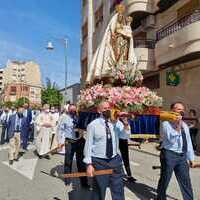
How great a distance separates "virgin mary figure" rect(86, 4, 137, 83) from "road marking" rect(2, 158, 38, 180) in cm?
295

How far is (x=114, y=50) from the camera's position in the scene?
8.75 meters

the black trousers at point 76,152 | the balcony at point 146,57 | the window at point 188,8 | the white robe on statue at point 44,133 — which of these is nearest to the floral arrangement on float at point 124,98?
the black trousers at point 76,152

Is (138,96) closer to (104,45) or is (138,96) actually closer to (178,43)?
(104,45)

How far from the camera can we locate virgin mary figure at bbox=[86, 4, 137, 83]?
8.68 m

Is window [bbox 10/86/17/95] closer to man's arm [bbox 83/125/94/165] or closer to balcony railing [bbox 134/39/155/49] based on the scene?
balcony railing [bbox 134/39/155/49]

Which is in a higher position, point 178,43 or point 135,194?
point 178,43

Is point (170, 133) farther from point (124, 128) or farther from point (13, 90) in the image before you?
point (13, 90)

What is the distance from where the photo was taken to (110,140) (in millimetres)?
6059

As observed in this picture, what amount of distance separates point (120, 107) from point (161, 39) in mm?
13642

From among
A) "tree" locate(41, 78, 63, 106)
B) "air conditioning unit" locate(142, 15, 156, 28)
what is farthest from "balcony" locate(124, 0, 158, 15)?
"tree" locate(41, 78, 63, 106)

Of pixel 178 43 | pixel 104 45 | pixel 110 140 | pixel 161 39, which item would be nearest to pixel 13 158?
pixel 104 45

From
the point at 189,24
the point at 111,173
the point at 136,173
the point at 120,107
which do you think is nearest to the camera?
the point at 111,173

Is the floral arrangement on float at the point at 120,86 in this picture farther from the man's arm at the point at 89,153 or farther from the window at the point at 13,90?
the window at the point at 13,90

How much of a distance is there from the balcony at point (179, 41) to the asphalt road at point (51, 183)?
6.22 m
